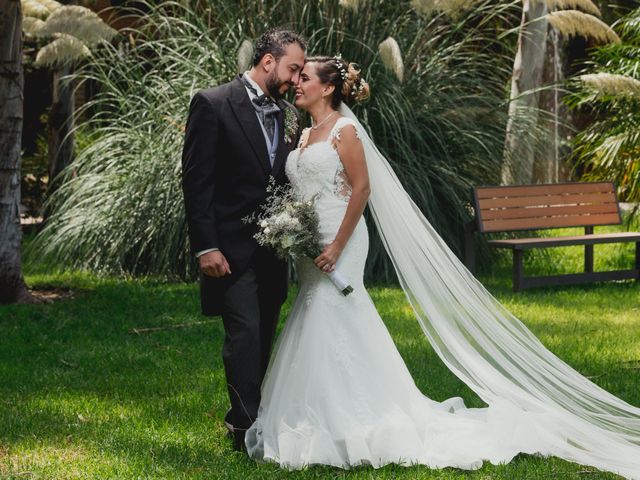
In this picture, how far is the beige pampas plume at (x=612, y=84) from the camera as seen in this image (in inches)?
421

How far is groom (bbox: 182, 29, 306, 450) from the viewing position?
4.89 m

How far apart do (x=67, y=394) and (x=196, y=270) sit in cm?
443

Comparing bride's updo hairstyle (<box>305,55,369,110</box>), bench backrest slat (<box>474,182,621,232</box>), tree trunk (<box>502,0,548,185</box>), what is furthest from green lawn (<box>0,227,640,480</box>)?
bride's updo hairstyle (<box>305,55,369,110</box>)

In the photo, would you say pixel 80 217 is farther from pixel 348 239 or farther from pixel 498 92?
pixel 348 239

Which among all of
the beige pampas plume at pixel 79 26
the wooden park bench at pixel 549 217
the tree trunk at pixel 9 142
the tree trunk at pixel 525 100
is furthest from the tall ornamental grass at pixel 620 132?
the tree trunk at pixel 9 142

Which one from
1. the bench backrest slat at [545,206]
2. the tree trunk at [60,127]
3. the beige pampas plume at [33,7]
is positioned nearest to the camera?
the bench backrest slat at [545,206]

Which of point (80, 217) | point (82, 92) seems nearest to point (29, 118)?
point (82, 92)

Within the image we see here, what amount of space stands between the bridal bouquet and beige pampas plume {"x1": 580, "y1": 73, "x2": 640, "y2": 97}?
6376 mm

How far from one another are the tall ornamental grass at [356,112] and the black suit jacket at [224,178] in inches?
204

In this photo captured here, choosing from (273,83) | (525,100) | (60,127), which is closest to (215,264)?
(273,83)

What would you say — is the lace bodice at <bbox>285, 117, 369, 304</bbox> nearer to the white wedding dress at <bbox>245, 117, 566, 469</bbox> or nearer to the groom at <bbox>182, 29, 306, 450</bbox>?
the white wedding dress at <bbox>245, 117, 566, 469</bbox>

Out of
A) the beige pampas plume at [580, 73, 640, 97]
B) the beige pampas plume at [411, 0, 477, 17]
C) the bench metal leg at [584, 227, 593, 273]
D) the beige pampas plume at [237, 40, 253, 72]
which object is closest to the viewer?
the beige pampas plume at [237, 40, 253, 72]

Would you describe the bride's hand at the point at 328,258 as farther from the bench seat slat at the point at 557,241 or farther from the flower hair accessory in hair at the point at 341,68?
the bench seat slat at the point at 557,241

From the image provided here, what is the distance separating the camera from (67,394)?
20.4 ft
